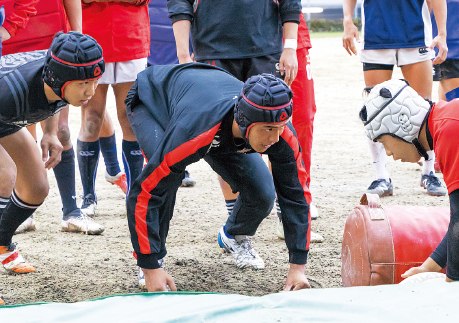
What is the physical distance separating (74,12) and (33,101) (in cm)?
92

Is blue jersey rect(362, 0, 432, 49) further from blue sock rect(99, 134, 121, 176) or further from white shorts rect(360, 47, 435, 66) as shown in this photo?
blue sock rect(99, 134, 121, 176)

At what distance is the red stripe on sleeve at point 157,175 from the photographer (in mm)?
2154

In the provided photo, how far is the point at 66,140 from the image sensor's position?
11.3 ft

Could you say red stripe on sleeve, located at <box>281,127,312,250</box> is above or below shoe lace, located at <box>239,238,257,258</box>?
above

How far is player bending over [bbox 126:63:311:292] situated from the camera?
213cm

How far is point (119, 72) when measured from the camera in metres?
3.62

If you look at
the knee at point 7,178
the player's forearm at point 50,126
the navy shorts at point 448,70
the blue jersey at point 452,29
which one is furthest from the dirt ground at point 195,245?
the blue jersey at point 452,29

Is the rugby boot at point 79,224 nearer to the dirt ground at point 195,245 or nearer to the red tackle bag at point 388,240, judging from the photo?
the dirt ground at point 195,245

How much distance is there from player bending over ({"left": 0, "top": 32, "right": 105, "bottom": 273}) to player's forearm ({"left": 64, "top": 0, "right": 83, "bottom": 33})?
1.53 feet

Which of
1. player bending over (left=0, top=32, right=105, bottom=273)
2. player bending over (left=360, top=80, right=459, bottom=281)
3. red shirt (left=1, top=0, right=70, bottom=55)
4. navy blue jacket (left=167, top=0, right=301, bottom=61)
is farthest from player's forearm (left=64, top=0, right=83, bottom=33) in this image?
player bending over (left=360, top=80, right=459, bottom=281)

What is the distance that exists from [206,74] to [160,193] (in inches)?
25.6

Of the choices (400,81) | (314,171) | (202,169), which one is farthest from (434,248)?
(202,169)

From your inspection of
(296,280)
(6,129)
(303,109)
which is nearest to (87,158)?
(6,129)

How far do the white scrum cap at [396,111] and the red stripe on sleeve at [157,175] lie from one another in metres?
0.63
